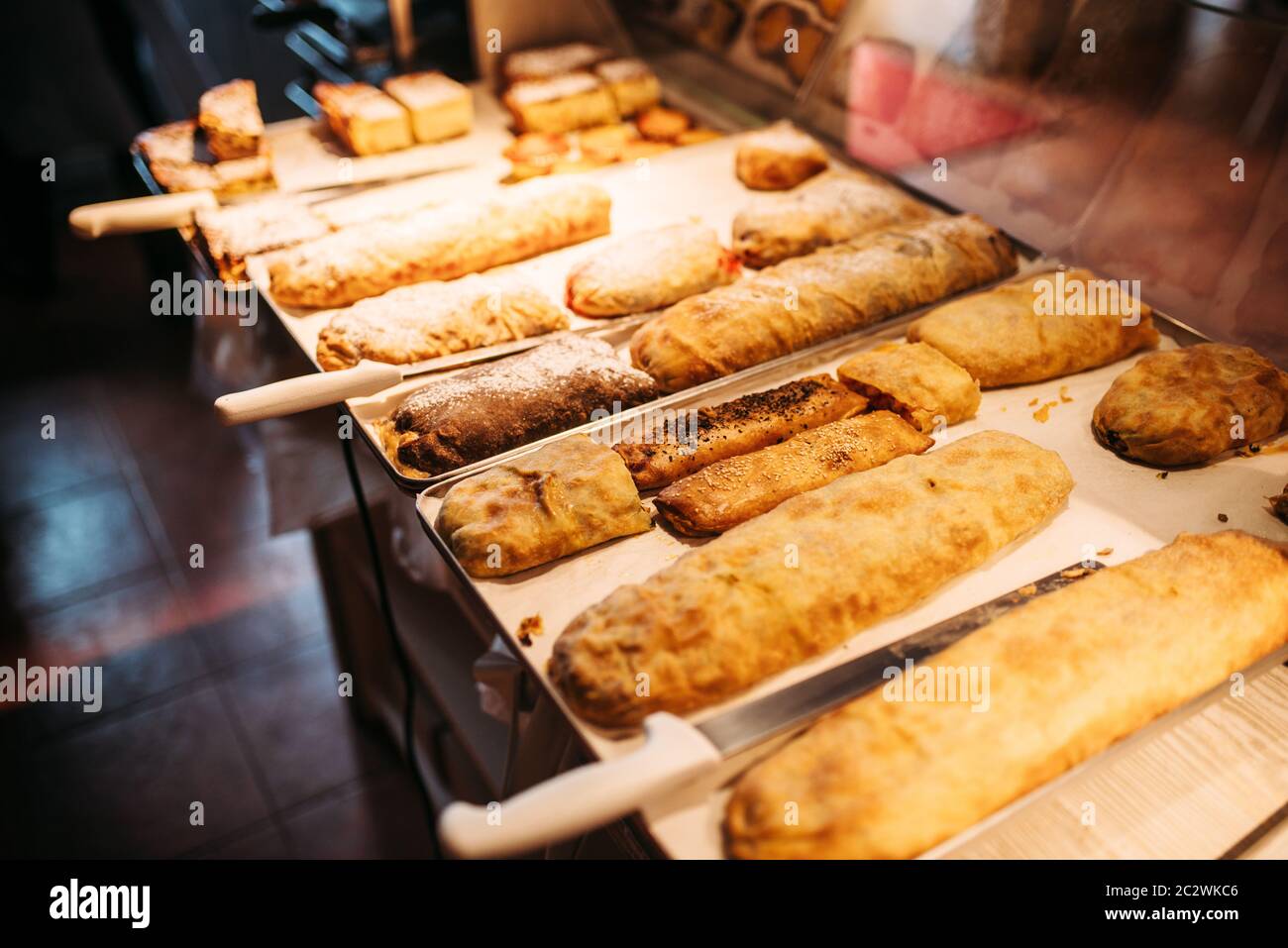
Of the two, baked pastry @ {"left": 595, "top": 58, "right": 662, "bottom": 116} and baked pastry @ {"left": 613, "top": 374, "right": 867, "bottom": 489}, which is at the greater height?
baked pastry @ {"left": 595, "top": 58, "right": 662, "bottom": 116}

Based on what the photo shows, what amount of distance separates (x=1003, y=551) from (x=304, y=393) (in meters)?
1.47

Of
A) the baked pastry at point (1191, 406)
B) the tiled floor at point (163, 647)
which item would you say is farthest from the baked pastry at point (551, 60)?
the baked pastry at point (1191, 406)

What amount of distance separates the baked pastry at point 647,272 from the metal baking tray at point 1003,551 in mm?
432

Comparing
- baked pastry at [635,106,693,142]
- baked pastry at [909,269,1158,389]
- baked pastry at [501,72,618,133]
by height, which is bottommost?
baked pastry at [909,269,1158,389]

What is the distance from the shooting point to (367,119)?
3.13 m

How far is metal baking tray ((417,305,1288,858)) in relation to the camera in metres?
1.50

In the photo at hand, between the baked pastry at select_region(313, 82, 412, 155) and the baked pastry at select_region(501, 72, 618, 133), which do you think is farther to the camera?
the baked pastry at select_region(501, 72, 618, 133)

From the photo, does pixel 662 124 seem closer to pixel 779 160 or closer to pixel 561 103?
pixel 561 103

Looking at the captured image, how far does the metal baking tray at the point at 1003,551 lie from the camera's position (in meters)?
1.50

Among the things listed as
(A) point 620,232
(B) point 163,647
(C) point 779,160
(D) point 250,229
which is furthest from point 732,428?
(B) point 163,647

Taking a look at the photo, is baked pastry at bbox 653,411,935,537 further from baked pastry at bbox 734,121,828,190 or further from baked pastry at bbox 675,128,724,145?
baked pastry at bbox 675,128,724,145

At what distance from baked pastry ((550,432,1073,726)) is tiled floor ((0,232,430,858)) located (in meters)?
2.17

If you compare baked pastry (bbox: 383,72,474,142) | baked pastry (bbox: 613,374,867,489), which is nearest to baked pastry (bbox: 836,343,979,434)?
baked pastry (bbox: 613,374,867,489)
